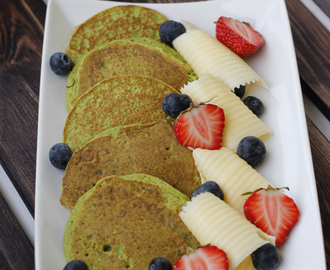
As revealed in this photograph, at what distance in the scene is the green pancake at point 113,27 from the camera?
2.13m

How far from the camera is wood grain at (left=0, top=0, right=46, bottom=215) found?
6.77 feet

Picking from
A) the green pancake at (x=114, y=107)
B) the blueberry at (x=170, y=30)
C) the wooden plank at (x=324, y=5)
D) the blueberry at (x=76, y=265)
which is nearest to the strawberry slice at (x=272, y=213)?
the green pancake at (x=114, y=107)

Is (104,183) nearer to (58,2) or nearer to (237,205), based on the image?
(237,205)

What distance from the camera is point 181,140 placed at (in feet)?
5.73

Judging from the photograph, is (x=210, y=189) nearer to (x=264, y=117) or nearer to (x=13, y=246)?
(x=264, y=117)

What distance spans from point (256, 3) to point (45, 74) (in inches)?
55.7

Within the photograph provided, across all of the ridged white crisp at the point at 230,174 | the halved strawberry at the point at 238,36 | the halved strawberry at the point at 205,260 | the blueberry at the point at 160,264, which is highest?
the halved strawberry at the point at 238,36

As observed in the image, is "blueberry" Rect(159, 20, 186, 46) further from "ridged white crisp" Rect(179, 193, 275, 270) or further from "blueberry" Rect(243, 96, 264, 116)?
"ridged white crisp" Rect(179, 193, 275, 270)

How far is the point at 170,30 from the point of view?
2.08 m

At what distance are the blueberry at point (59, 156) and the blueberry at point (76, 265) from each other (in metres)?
0.50

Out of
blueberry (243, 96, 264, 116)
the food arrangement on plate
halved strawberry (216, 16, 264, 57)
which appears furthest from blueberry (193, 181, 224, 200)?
halved strawberry (216, 16, 264, 57)

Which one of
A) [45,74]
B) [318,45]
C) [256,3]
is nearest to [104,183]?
[45,74]

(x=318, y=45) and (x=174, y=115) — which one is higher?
(x=318, y=45)

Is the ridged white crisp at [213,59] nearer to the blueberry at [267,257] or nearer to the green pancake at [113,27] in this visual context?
the green pancake at [113,27]
